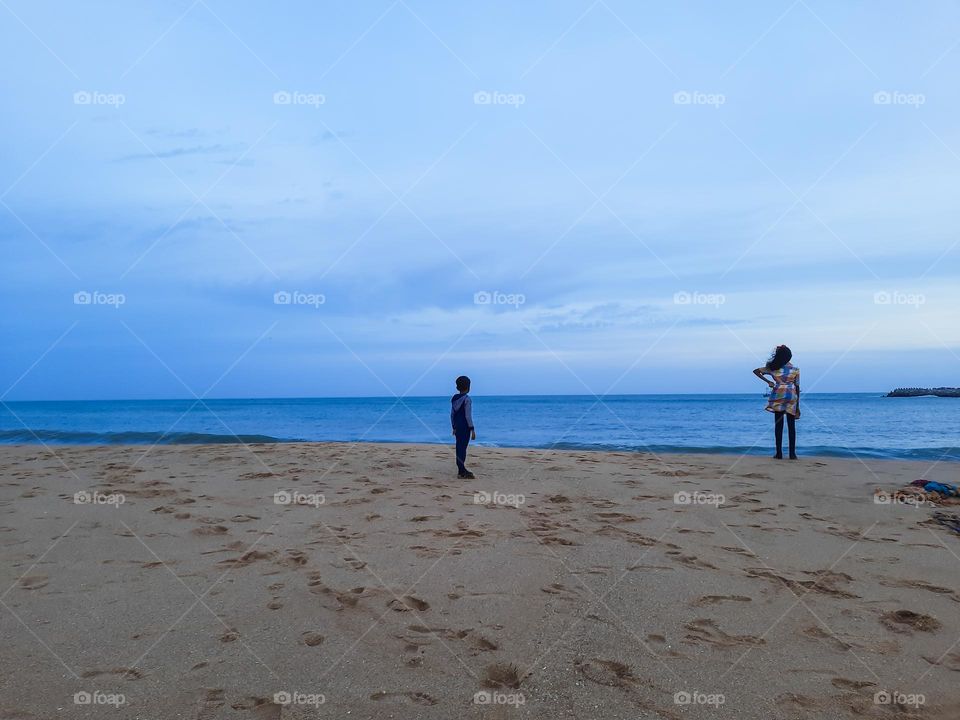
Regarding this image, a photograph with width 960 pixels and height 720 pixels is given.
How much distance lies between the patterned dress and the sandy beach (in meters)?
2.86

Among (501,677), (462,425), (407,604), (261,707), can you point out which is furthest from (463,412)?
(261,707)

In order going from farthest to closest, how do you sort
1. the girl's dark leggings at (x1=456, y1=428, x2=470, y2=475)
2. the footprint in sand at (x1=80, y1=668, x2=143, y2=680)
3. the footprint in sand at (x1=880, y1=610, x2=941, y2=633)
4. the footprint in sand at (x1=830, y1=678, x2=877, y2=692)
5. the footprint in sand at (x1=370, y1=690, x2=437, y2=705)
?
the girl's dark leggings at (x1=456, y1=428, x2=470, y2=475) → the footprint in sand at (x1=880, y1=610, x2=941, y2=633) → the footprint in sand at (x1=80, y1=668, x2=143, y2=680) → the footprint in sand at (x1=830, y1=678, x2=877, y2=692) → the footprint in sand at (x1=370, y1=690, x2=437, y2=705)

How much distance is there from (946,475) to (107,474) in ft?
45.6

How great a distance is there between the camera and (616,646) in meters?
3.77

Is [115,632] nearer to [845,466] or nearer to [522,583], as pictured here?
[522,583]

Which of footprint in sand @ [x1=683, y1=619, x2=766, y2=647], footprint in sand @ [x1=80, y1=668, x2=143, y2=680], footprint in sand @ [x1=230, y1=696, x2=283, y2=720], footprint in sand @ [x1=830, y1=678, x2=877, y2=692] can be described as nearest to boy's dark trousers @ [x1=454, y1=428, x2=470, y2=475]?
footprint in sand @ [x1=683, y1=619, x2=766, y2=647]

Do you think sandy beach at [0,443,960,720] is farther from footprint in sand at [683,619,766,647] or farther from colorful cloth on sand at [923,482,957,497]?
colorful cloth on sand at [923,482,957,497]

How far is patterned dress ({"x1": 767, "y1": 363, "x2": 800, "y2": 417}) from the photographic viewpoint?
11.2 meters

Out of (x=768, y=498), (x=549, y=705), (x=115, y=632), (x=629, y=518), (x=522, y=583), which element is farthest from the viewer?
Result: (x=768, y=498)

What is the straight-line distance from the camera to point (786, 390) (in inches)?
440

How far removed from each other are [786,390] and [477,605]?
894cm

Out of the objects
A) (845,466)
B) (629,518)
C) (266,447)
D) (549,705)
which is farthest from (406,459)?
(549,705)

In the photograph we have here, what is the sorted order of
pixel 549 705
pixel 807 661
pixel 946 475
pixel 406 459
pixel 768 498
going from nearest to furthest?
pixel 549 705, pixel 807 661, pixel 768 498, pixel 946 475, pixel 406 459

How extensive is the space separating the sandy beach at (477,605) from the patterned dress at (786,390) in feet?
9.38
